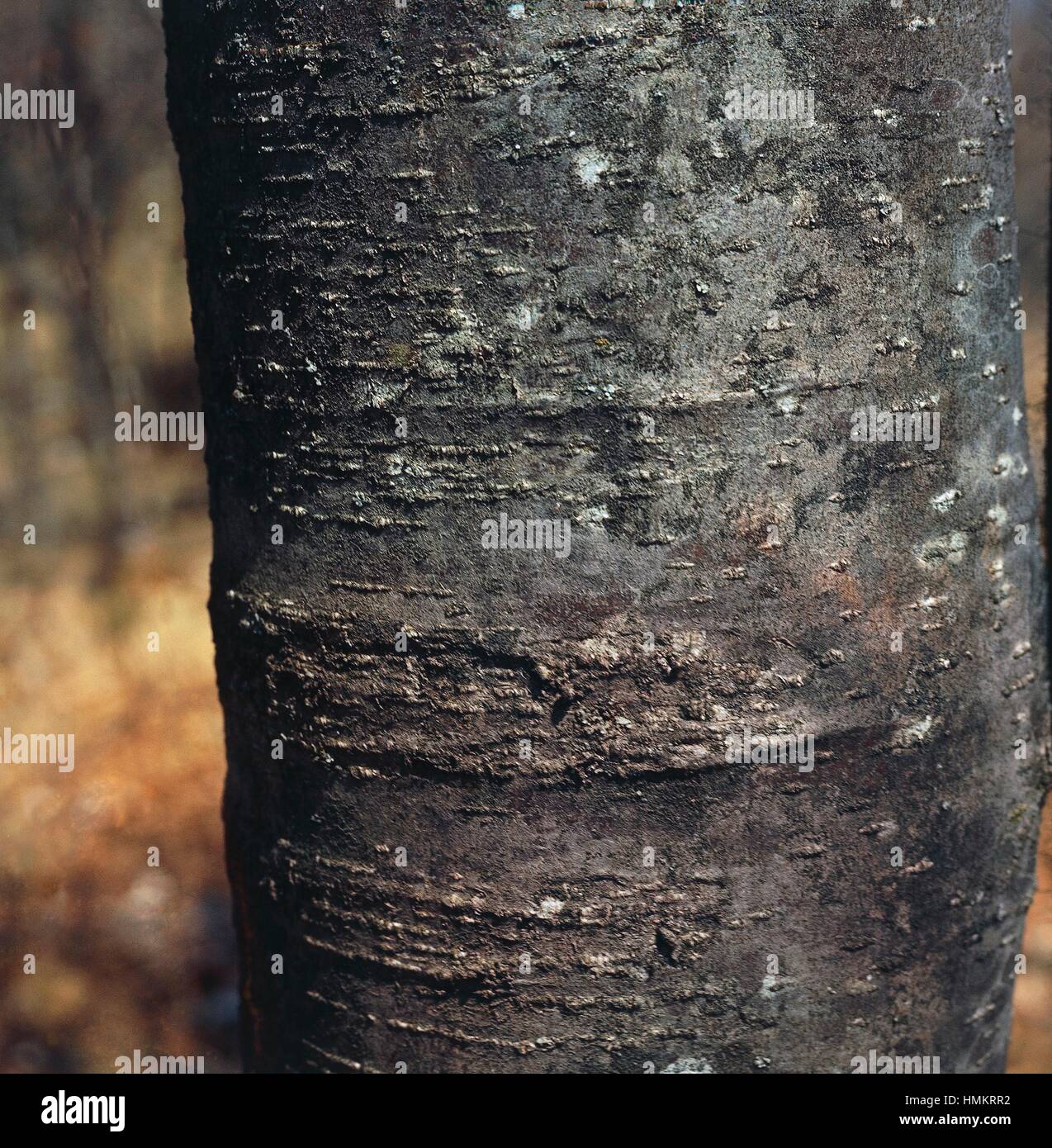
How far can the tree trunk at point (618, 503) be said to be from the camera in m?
0.92

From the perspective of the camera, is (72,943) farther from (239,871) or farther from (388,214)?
(388,214)

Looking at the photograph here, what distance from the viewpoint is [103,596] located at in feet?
18.4

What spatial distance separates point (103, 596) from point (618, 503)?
17.0 ft

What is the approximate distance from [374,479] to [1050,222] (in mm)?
1951

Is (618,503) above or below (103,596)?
above

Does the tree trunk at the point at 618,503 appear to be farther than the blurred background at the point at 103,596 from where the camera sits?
No

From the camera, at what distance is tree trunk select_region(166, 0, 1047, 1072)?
924 mm

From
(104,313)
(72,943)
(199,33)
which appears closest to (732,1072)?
(199,33)

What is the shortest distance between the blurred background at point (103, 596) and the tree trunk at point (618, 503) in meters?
2.99

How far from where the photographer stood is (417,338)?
96 centimetres

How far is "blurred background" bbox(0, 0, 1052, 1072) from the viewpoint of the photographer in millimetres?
4090

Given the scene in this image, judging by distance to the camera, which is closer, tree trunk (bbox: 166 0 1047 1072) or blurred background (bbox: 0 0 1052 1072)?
tree trunk (bbox: 166 0 1047 1072)

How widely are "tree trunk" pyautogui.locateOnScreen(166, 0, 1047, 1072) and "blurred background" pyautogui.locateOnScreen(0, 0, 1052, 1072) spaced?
2994 mm

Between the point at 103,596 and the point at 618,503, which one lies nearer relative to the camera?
the point at 618,503
